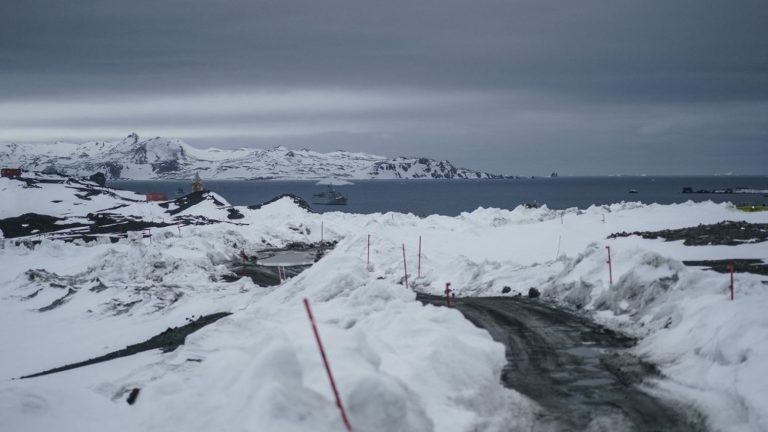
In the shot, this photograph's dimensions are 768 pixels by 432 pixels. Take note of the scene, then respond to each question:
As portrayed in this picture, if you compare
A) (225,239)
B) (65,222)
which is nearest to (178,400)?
(225,239)

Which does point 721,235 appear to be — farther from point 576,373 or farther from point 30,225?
point 30,225

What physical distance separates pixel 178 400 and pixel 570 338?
1141 centimetres

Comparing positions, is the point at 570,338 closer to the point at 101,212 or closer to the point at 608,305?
the point at 608,305

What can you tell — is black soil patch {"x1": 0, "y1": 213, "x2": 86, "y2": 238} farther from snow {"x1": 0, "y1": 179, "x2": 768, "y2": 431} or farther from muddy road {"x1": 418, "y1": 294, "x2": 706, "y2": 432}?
muddy road {"x1": 418, "y1": 294, "x2": 706, "y2": 432}

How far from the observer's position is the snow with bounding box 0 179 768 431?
959 cm

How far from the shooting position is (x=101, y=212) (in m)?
89.8

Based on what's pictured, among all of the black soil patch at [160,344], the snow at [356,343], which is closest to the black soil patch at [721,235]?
the snow at [356,343]

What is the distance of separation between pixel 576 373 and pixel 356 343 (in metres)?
6.00

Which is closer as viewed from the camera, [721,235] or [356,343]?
[356,343]

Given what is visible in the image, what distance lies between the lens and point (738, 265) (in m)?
25.4

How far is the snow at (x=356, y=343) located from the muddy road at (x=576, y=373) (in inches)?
17.7

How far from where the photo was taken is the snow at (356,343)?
9586 millimetres

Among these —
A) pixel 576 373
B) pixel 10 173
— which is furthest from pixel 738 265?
pixel 10 173

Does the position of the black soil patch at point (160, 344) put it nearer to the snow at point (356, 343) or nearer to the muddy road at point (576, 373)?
the snow at point (356, 343)
